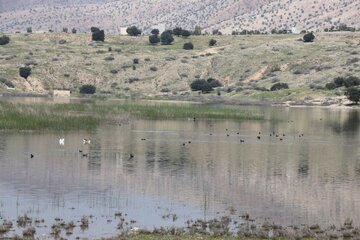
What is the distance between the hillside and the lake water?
7629cm

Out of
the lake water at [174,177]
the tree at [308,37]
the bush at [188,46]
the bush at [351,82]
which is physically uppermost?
the tree at [308,37]

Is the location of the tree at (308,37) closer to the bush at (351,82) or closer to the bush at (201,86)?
the bush at (201,86)

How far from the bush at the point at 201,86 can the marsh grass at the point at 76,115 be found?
54.4 m

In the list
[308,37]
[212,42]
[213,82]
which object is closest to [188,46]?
[212,42]

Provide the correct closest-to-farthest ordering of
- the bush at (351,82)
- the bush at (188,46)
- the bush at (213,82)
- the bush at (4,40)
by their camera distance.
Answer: the bush at (351,82), the bush at (213,82), the bush at (4,40), the bush at (188,46)

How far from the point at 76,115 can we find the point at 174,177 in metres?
33.1

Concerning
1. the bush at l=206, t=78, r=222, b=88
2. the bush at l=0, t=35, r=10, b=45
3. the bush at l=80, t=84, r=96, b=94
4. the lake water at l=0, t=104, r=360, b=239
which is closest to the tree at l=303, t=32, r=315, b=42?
the bush at l=206, t=78, r=222, b=88

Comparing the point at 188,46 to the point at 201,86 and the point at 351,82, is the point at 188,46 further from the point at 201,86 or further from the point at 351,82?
the point at 351,82

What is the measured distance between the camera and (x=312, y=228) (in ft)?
103

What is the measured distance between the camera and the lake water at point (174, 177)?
1329 inches

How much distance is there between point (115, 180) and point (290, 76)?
120 meters

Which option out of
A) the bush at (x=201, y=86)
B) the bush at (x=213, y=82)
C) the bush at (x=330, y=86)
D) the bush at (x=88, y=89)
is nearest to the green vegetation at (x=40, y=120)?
the bush at (x=330, y=86)

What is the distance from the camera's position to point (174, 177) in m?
44.0

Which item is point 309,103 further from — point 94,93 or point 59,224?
point 59,224
